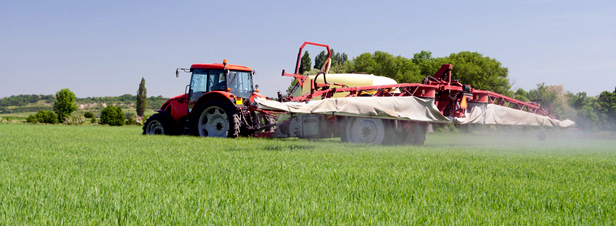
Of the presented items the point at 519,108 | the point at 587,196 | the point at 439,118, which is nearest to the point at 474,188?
the point at 587,196

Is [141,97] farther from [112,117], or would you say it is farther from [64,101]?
[112,117]

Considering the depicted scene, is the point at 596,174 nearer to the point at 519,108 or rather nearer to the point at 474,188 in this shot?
the point at 474,188

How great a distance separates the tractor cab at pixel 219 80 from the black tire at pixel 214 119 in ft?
2.03

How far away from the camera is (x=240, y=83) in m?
15.4

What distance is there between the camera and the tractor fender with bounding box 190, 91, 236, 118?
14.4 m

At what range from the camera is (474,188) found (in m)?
5.14

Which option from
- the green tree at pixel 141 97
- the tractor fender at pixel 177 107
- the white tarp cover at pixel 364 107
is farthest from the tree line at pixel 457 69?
the green tree at pixel 141 97

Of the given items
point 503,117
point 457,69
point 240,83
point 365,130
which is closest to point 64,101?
point 457,69

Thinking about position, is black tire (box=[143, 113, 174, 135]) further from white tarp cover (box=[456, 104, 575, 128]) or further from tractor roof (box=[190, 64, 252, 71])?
white tarp cover (box=[456, 104, 575, 128])

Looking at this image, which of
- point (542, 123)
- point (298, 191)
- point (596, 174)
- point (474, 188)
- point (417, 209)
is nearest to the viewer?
point (417, 209)

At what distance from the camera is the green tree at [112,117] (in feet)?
150

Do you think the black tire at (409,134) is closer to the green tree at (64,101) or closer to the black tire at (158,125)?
the black tire at (158,125)

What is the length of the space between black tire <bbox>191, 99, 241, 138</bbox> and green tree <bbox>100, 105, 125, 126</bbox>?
33743mm

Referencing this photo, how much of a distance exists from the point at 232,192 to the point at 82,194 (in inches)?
51.0
